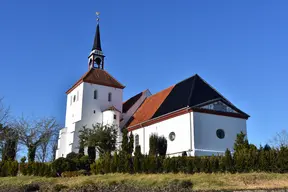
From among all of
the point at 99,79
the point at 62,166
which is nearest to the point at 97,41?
the point at 99,79

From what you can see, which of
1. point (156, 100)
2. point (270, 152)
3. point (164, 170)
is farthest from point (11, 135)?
point (270, 152)

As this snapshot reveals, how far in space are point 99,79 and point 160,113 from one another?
10.7m

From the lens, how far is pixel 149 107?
35.8 m

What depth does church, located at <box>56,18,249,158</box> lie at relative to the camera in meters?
27.7

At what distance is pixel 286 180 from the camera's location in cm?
1767

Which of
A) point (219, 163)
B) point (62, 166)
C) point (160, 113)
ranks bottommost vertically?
point (62, 166)

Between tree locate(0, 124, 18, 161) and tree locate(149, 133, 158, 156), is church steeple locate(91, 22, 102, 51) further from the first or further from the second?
tree locate(149, 133, 158, 156)

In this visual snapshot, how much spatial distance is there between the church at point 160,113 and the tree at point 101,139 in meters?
2.67

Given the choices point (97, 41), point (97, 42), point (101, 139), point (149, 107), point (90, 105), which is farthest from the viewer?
point (97, 41)

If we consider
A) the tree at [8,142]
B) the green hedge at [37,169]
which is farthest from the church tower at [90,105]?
the green hedge at [37,169]

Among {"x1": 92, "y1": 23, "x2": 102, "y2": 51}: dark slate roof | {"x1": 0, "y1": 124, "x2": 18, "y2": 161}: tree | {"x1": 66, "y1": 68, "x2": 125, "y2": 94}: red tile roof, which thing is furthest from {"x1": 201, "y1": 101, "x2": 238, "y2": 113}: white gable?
{"x1": 0, "y1": 124, "x2": 18, "y2": 161}: tree

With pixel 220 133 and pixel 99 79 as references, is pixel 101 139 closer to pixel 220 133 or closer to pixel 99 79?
pixel 99 79

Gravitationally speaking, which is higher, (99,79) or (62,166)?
(99,79)

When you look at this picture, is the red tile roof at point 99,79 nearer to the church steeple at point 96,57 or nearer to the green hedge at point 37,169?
the church steeple at point 96,57
